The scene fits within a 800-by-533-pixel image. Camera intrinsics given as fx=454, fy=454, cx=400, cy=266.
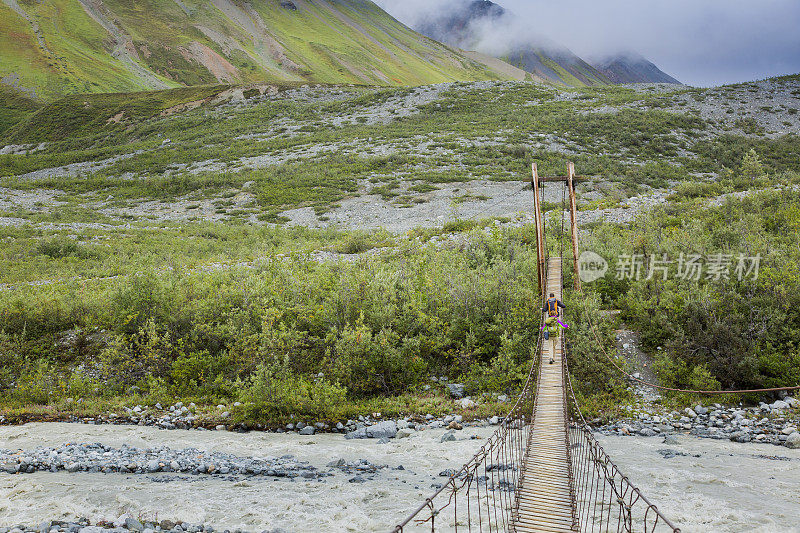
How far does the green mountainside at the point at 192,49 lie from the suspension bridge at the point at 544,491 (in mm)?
120508

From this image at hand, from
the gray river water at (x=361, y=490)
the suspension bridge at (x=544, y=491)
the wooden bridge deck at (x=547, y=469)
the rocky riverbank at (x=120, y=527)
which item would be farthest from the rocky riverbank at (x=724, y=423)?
the rocky riverbank at (x=120, y=527)

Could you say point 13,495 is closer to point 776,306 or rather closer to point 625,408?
point 625,408

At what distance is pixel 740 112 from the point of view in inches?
2068

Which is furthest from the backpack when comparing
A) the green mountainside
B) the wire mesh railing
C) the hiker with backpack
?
the green mountainside

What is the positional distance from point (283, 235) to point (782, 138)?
48498 millimetres

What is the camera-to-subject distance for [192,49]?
132 meters

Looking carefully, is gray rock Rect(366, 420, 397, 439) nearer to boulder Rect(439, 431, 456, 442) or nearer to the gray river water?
the gray river water

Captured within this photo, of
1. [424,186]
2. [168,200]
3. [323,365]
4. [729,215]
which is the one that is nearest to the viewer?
[323,365]

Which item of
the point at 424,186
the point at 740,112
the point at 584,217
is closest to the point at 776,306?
the point at 584,217

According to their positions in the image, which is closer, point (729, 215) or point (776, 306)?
point (776, 306)

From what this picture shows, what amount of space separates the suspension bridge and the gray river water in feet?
1.51

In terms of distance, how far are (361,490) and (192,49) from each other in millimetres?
152825

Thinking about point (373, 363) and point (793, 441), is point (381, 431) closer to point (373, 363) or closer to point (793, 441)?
point (373, 363)

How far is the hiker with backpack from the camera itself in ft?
39.3
